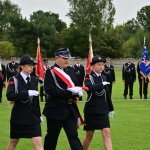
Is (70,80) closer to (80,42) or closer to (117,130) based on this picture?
(117,130)

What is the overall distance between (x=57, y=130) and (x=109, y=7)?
77709mm

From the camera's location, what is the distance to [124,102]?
20172 mm

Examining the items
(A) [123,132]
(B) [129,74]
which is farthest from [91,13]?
(A) [123,132]

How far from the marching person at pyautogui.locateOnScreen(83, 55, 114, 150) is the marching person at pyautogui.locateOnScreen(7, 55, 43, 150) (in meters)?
1.20

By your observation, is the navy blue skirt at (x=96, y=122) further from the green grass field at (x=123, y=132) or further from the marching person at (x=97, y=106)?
the green grass field at (x=123, y=132)

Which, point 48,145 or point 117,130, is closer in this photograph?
point 48,145

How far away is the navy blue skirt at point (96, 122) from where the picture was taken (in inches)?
331

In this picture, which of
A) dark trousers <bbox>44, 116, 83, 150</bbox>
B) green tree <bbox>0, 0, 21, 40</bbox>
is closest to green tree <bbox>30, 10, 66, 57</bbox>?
green tree <bbox>0, 0, 21, 40</bbox>

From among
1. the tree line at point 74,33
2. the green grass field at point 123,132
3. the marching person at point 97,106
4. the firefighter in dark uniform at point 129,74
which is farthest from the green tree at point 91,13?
the marching person at point 97,106

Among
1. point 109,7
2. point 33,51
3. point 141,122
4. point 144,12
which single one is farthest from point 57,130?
point 144,12

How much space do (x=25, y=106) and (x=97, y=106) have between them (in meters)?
1.51

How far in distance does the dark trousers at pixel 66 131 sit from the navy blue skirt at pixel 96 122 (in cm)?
79

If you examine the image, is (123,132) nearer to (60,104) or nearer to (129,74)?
(60,104)

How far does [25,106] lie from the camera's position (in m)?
7.60
